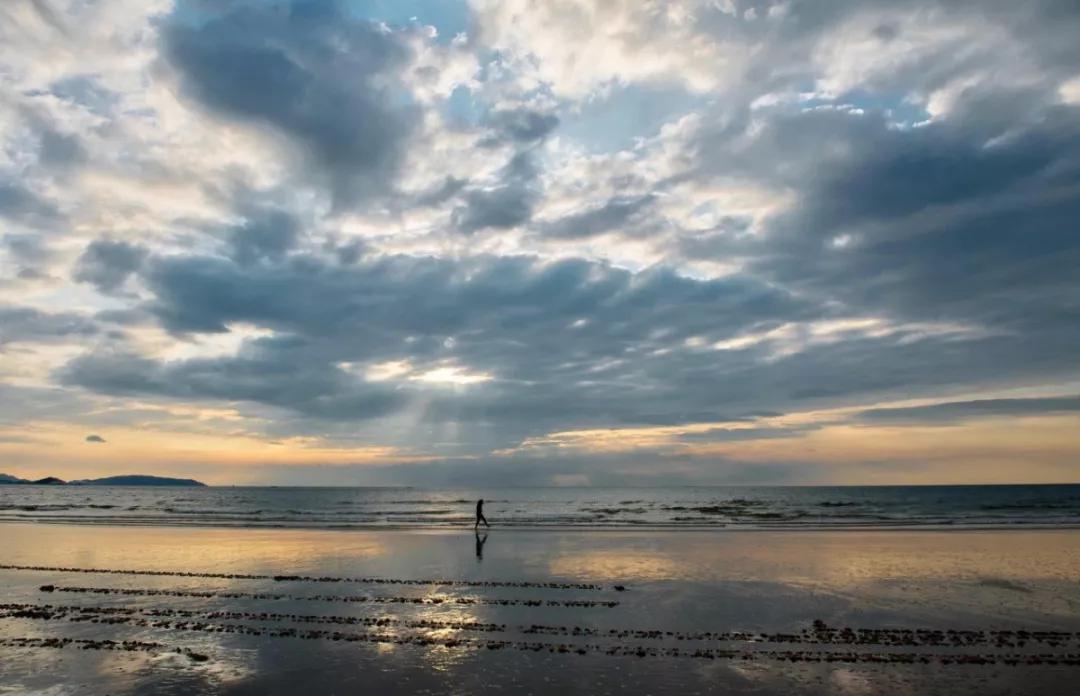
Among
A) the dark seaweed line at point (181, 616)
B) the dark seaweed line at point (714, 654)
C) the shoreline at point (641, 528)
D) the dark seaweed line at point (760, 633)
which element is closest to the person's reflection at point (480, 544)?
the shoreline at point (641, 528)

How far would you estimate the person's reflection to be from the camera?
32562 mm

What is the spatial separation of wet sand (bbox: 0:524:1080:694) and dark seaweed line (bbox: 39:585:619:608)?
169 mm

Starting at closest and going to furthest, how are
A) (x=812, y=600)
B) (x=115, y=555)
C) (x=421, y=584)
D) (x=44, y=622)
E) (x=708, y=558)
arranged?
(x=44, y=622) → (x=812, y=600) → (x=421, y=584) → (x=708, y=558) → (x=115, y=555)

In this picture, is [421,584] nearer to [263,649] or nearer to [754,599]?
[263,649]

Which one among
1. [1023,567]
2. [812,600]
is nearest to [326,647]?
[812,600]

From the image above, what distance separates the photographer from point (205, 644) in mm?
16547

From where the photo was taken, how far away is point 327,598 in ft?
72.7

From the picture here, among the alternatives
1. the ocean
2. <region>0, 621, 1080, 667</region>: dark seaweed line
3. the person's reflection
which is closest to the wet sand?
<region>0, 621, 1080, 667</region>: dark seaweed line

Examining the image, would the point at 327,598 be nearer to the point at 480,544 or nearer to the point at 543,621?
the point at 543,621

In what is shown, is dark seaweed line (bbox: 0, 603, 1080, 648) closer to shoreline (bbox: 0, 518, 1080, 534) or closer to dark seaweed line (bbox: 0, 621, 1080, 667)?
dark seaweed line (bbox: 0, 621, 1080, 667)

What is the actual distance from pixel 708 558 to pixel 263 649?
22.1 meters

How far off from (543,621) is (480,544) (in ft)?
67.3

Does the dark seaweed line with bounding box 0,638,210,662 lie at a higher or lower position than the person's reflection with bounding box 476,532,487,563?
higher

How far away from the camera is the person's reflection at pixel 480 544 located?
32562 millimetres
